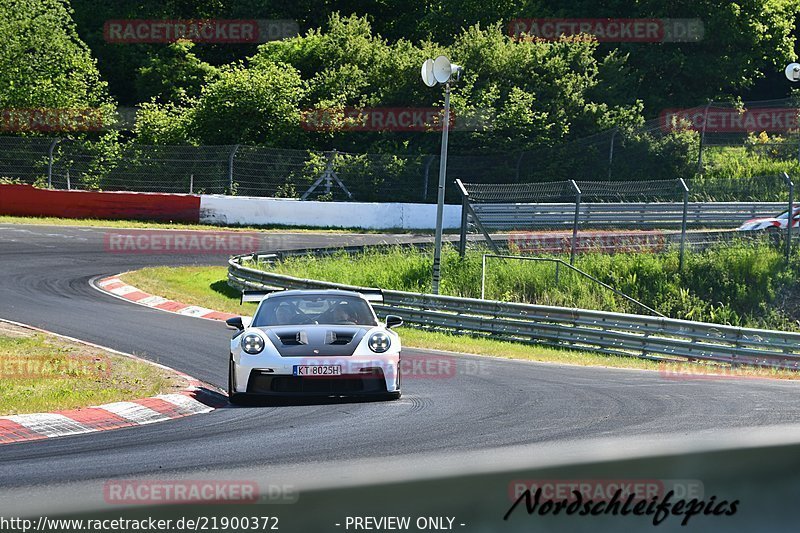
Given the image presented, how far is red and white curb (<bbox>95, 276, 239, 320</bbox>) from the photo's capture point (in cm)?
1956

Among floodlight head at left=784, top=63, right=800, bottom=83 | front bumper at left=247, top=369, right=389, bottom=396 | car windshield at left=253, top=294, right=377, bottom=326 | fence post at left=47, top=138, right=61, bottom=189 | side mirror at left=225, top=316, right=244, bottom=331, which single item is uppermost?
floodlight head at left=784, top=63, right=800, bottom=83

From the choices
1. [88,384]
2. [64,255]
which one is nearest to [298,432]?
[88,384]

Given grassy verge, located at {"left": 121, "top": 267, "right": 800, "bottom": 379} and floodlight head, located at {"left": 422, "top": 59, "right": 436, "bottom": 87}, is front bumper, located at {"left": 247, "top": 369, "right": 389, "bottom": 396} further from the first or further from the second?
floodlight head, located at {"left": 422, "top": 59, "right": 436, "bottom": 87}

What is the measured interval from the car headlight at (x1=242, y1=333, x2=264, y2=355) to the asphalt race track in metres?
0.56

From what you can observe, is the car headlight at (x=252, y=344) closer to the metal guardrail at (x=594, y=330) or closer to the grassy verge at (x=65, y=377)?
the grassy verge at (x=65, y=377)

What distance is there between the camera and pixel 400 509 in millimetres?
2605

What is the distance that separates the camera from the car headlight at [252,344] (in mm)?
9656

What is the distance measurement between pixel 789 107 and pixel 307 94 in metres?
18.0

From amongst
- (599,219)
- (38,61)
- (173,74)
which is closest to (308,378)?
(599,219)

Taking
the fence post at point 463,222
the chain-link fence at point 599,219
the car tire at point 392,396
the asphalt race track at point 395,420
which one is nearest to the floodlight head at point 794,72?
the chain-link fence at point 599,219

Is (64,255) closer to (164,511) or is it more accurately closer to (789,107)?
(164,511)

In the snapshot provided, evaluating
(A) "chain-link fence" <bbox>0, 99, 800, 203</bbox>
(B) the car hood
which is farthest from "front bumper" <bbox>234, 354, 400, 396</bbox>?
(A) "chain-link fence" <bbox>0, 99, 800, 203</bbox>

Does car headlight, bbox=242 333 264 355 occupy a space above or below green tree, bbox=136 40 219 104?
below

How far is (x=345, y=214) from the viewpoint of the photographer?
32344mm
